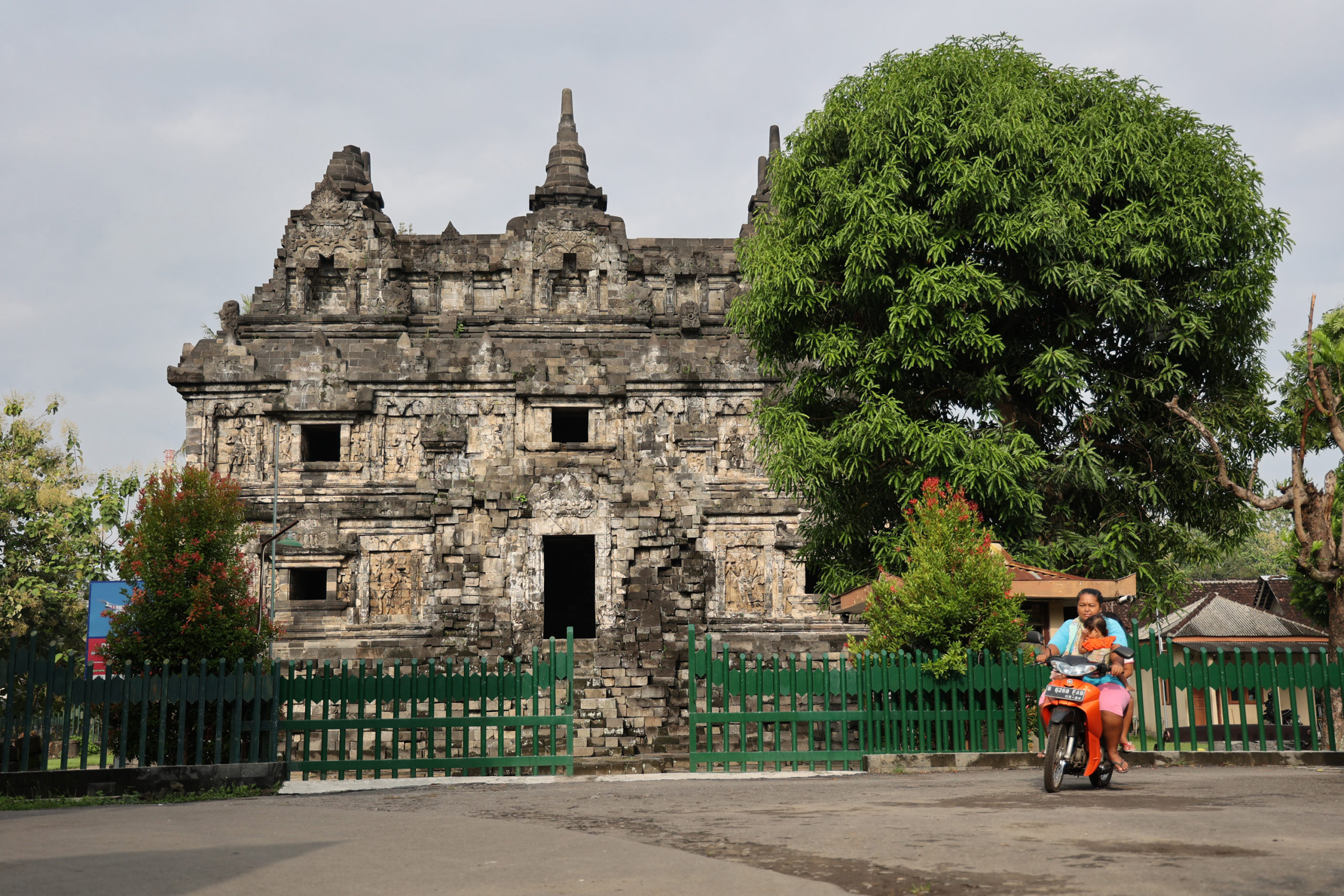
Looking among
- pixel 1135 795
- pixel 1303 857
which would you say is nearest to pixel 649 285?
pixel 1135 795

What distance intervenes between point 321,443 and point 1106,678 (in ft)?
71.7

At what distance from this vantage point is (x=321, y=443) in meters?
27.0

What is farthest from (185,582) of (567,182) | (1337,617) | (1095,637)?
(567,182)

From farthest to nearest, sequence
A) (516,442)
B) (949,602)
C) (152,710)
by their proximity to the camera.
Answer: (516,442) < (949,602) < (152,710)

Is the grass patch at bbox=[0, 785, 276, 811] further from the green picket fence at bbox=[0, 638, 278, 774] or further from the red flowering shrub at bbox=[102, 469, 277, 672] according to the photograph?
the red flowering shrub at bbox=[102, 469, 277, 672]

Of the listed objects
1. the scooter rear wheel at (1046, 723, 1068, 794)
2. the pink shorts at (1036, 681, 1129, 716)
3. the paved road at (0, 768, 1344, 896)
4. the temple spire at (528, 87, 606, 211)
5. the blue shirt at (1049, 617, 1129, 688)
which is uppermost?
the temple spire at (528, 87, 606, 211)

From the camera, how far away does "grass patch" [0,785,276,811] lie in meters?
9.94

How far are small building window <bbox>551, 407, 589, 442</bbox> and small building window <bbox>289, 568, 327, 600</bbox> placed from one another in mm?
6264

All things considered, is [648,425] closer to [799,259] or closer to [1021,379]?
[799,259]

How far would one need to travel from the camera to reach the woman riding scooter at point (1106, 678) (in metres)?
8.73

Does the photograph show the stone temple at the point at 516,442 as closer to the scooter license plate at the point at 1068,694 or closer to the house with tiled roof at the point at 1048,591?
the house with tiled roof at the point at 1048,591

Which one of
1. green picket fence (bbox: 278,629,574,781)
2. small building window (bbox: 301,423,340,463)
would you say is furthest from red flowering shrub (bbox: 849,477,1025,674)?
small building window (bbox: 301,423,340,463)

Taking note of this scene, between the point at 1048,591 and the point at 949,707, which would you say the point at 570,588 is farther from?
the point at 949,707

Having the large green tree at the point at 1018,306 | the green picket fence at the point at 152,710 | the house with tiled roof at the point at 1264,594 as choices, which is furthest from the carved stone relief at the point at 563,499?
the house with tiled roof at the point at 1264,594
